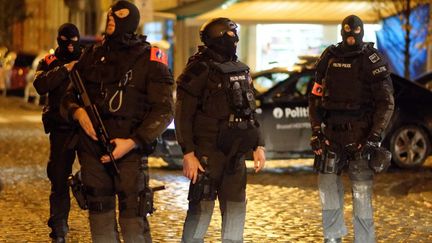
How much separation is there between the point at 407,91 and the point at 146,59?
856 cm

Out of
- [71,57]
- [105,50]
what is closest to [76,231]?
[71,57]

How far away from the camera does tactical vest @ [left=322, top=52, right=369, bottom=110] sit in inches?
287

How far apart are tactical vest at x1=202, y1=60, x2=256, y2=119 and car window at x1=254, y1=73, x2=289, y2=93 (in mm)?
6964

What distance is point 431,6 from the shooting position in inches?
915

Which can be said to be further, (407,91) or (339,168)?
(407,91)

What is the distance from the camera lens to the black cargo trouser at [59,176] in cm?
763

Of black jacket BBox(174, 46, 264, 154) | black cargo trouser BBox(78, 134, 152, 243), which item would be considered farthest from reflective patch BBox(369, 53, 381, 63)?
black cargo trouser BBox(78, 134, 152, 243)

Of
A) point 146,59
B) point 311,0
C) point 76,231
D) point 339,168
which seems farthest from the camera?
point 311,0

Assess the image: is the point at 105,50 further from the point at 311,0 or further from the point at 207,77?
the point at 311,0

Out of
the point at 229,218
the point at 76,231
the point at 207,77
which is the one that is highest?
the point at 207,77

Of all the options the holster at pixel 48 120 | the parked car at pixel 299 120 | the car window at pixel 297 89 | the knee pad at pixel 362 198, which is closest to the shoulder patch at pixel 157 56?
the holster at pixel 48 120

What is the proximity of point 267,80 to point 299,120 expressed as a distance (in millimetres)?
793

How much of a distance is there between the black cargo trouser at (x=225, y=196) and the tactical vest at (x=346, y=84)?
1223 mm

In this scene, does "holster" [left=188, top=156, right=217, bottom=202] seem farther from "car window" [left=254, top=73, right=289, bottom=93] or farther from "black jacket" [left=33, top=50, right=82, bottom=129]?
"car window" [left=254, top=73, right=289, bottom=93]
